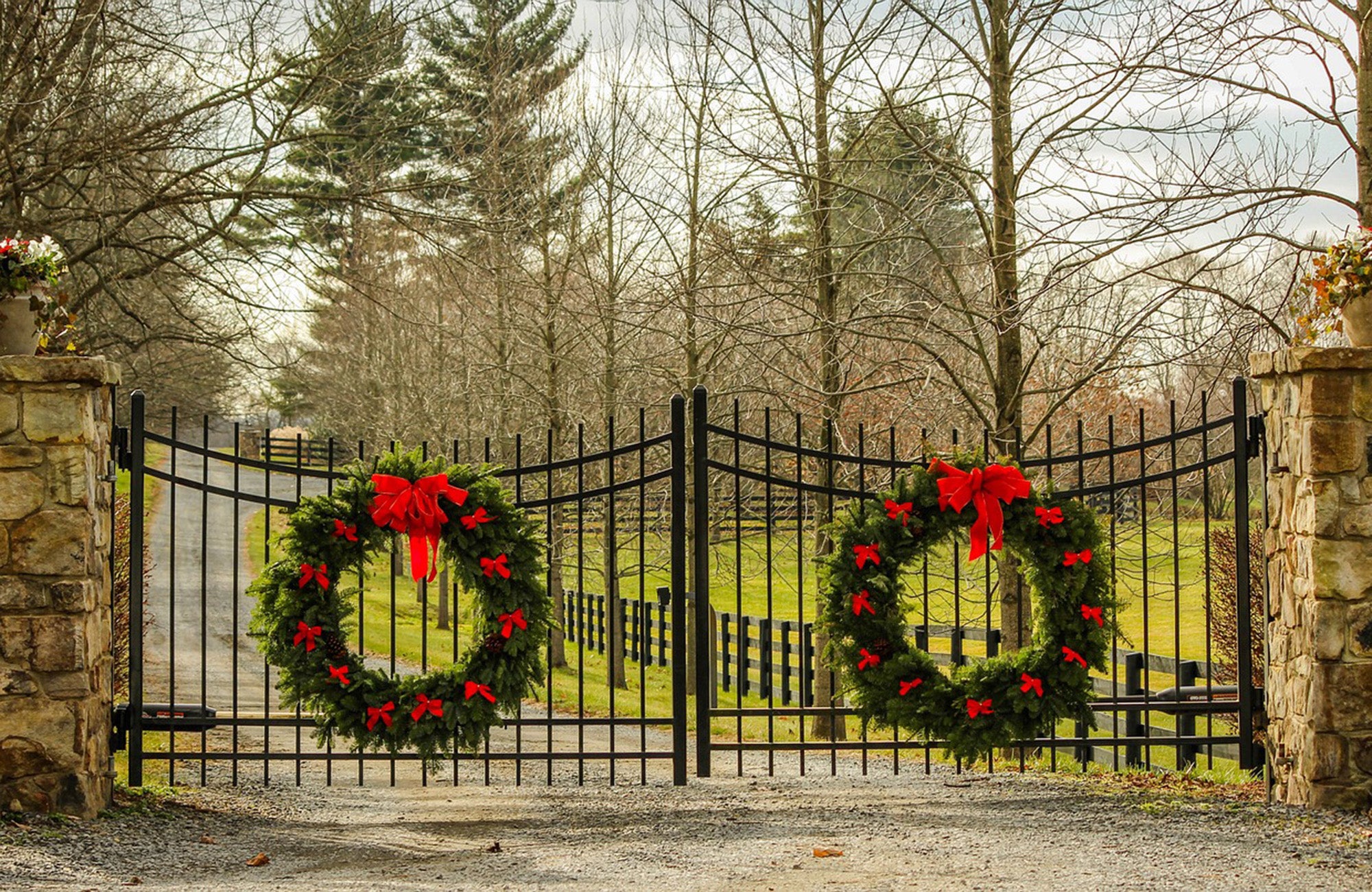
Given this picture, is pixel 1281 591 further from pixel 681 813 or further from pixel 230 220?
pixel 230 220

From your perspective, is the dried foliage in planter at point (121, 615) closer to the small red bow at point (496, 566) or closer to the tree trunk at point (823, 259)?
the small red bow at point (496, 566)

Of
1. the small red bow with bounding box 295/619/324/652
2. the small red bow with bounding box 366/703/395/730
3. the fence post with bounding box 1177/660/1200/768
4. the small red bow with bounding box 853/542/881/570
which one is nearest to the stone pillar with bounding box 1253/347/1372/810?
the fence post with bounding box 1177/660/1200/768

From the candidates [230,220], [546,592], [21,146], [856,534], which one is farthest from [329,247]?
[856,534]

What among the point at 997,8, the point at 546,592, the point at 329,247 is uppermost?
the point at 997,8

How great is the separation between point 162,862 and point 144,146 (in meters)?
5.73

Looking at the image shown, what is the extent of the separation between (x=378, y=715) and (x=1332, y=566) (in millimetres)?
4334

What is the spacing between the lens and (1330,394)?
5625 millimetres

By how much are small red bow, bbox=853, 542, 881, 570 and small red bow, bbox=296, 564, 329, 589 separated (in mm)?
2542

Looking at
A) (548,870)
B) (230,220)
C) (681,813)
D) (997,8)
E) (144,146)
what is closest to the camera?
(548,870)

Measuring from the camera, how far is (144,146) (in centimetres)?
913

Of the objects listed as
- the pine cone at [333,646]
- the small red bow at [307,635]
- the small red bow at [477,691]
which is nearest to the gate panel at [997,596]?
the small red bow at [477,691]

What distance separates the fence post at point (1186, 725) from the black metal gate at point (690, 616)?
0.02 metres

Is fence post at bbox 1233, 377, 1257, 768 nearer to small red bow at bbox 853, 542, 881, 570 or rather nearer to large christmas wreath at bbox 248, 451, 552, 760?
small red bow at bbox 853, 542, 881, 570

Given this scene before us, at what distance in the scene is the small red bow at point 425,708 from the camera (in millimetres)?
6113
